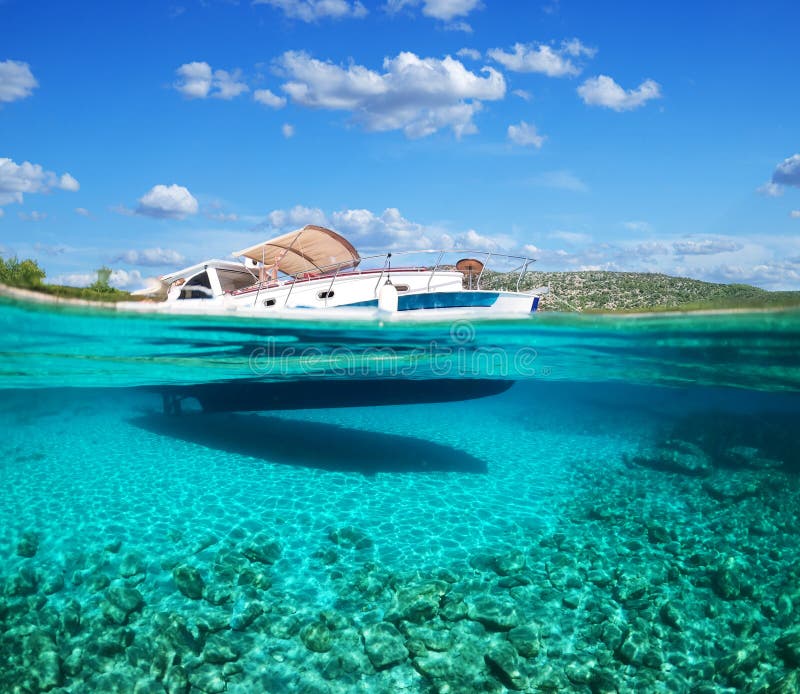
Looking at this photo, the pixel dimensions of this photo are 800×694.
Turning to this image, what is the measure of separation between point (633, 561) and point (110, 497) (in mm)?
10182

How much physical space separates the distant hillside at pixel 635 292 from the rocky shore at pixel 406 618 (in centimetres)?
450

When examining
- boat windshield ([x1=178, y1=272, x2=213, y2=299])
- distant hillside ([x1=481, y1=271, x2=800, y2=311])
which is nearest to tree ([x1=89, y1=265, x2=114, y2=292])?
boat windshield ([x1=178, y1=272, x2=213, y2=299])

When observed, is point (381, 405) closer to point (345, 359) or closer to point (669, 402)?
point (345, 359)

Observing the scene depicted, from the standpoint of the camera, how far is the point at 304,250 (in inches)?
615

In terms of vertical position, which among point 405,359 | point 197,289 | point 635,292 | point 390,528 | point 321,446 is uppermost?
point 635,292

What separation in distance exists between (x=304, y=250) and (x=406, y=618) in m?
11.5

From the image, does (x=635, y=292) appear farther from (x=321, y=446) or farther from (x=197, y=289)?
(x=197, y=289)

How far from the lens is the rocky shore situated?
606 cm

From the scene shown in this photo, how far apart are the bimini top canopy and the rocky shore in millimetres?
8824

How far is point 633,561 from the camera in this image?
8703 mm

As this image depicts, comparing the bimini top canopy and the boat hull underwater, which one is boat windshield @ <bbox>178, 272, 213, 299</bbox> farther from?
the boat hull underwater

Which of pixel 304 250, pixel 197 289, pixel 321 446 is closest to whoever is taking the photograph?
pixel 321 446

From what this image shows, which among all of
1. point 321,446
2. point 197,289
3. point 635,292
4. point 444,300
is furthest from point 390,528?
point 635,292

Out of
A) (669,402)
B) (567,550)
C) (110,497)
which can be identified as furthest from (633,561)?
(669,402)
